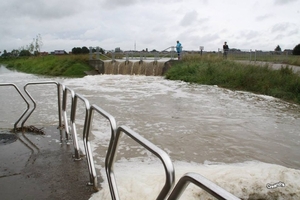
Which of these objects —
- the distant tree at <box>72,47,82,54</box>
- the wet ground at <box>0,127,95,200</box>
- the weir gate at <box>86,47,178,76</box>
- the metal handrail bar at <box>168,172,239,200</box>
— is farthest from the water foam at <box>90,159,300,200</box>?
the distant tree at <box>72,47,82,54</box>

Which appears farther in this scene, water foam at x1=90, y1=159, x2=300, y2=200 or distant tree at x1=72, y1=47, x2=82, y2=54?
distant tree at x1=72, y1=47, x2=82, y2=54

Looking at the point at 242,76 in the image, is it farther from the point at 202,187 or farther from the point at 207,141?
the point at 202,187

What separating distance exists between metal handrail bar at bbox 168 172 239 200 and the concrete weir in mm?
21746

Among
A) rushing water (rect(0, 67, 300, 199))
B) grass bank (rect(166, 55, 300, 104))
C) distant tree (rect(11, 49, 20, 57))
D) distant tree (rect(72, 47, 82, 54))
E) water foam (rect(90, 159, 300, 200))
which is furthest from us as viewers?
distant tree (rect(11, 49, 20, 57))

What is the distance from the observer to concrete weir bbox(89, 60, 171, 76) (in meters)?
23.5

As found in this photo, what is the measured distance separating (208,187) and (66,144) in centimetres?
374

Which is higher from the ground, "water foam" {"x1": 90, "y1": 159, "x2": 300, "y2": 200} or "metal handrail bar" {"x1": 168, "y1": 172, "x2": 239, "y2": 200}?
"metal handrail bar" {"x1": 168, "y1": 172, "x2": 239, "y2": 200}

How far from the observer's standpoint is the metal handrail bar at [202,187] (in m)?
1.26

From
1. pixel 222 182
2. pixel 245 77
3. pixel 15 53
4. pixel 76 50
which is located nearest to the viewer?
pixel 222 182

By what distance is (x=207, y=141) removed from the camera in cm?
608

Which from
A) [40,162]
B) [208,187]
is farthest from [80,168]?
[208,187]

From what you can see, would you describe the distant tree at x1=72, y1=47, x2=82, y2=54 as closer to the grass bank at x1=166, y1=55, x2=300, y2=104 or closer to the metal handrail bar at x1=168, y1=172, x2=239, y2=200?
the grass bank at x1=166, y1=55, x2=300, y2=104

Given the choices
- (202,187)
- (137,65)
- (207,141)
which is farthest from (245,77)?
(202,187)

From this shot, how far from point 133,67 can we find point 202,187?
23094mm
